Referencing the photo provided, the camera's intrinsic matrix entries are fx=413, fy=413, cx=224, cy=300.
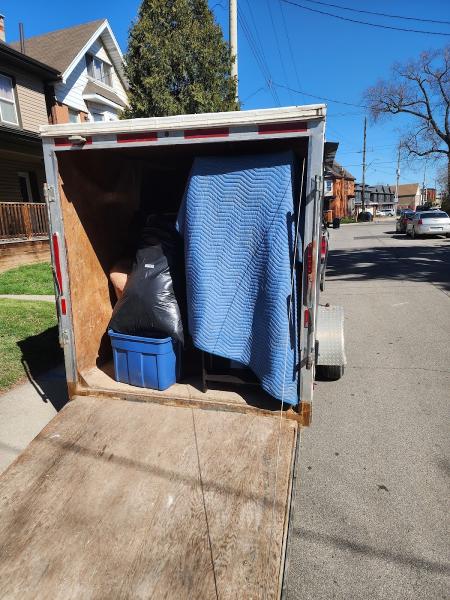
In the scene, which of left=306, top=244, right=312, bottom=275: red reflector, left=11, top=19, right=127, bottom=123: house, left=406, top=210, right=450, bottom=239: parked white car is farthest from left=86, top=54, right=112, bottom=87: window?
left=306, top=244, right=312, bottom=275: red reflector

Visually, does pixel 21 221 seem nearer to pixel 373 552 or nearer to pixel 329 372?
pixel 329 372

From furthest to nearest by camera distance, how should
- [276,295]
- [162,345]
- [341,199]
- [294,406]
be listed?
1. [341,199]
2. [162,345]
3. [294,406]
4. [276,295]

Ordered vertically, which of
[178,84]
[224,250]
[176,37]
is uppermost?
[176,37]

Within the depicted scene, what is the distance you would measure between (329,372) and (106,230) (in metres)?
2.91

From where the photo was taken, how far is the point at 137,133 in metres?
3.03

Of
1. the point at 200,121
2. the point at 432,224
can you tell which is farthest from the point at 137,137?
the point at 432,224

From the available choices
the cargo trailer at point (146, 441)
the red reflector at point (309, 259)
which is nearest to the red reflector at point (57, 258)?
the cargo trailer at point (146, 441)

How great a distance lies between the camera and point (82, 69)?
21.6 m

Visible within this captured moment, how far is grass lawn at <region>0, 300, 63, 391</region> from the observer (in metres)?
5.07

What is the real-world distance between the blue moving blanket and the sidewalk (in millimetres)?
1850

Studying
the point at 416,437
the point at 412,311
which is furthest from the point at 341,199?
the point at 416,437

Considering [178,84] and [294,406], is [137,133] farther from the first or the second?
[178,84]

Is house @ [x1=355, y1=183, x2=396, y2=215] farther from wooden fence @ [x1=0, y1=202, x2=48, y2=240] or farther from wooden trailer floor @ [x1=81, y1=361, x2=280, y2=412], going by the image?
wooden trailer floor @ [x1=81, y1=361, x2=280, y2=412]

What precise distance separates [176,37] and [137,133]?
12.3 metres
